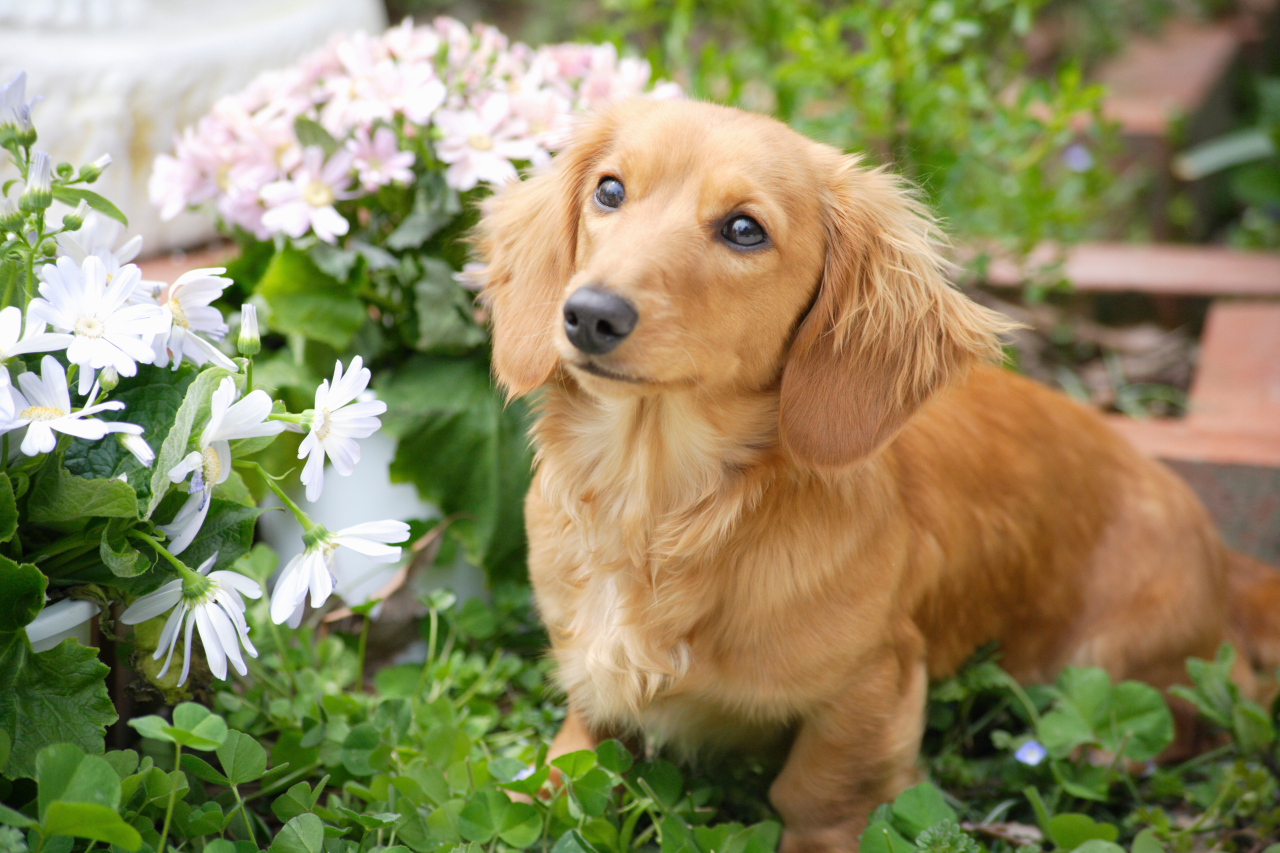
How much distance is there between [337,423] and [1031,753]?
55.7 inches

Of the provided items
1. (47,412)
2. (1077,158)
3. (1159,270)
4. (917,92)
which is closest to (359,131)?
(47,412)

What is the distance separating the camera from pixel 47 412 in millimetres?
1248

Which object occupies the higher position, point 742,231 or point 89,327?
point 742,231

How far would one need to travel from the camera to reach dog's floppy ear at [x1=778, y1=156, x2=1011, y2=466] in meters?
1.59

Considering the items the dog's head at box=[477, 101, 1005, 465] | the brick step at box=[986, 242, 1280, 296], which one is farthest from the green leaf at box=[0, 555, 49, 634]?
the brick step at box=[986, 242, 1280, 296]

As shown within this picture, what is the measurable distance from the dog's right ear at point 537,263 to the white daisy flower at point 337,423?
0.37 meters

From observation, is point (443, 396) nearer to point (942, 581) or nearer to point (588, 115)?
point (588, 115)

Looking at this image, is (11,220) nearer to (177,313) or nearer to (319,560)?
(177,313)

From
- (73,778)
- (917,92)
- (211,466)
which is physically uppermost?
(917,92)

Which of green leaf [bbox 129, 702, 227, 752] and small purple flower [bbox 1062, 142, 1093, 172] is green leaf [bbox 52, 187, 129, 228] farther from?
small purple flower [bbox 1062, 142, 1093, 172]

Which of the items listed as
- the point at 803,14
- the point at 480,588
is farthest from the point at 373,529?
the point at 803,14

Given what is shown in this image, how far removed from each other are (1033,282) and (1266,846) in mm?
1967

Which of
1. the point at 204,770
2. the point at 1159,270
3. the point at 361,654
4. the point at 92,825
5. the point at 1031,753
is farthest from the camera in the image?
the point at 1159,270

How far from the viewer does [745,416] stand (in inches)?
65.4
